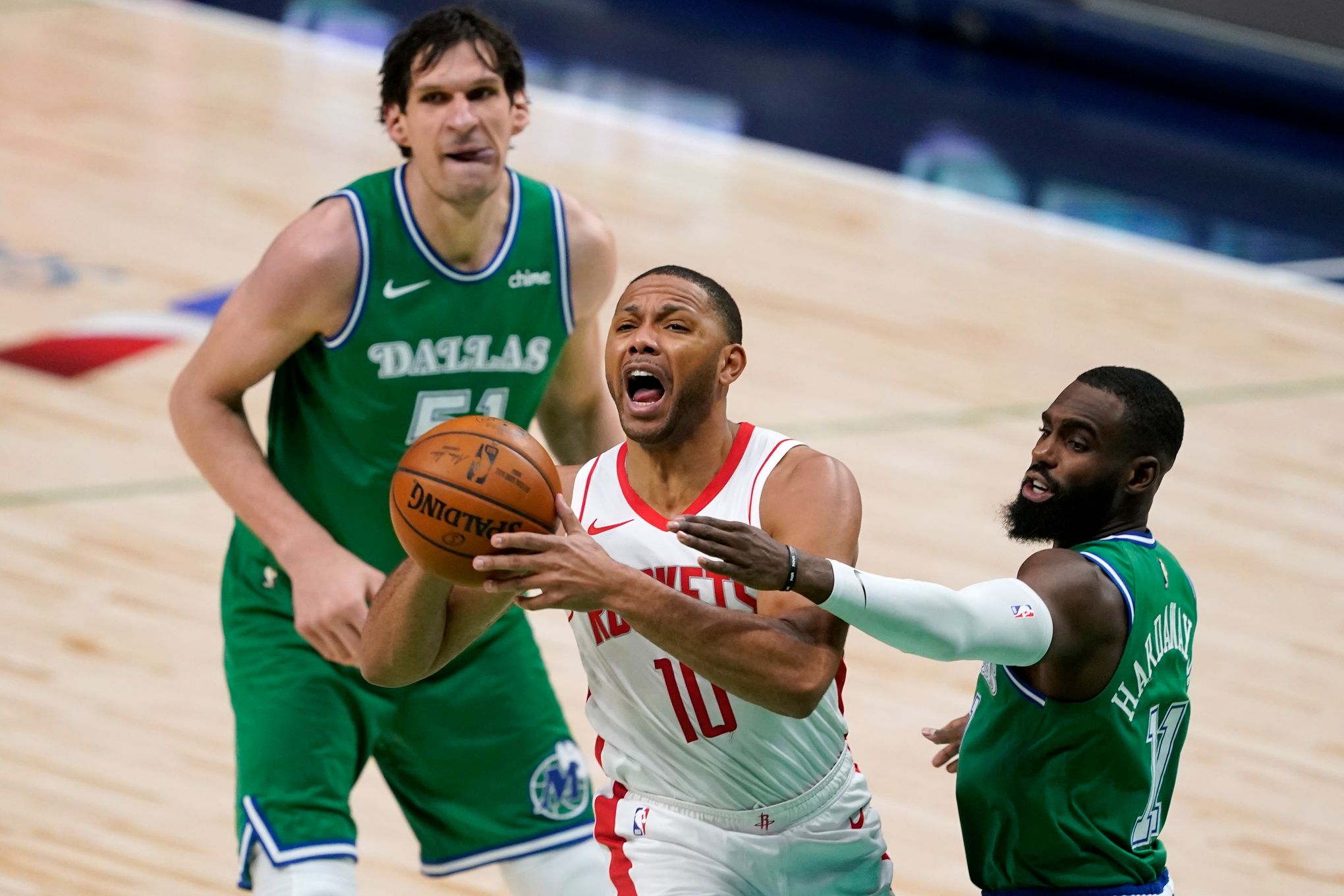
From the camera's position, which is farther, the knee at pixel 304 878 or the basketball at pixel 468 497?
the knee at pixel 304 878

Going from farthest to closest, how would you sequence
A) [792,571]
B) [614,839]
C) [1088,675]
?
[614,839] < [1088,675] < [792,571]

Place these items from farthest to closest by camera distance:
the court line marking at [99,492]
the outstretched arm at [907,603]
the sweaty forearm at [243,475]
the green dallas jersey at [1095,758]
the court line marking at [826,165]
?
1. the court line marking at [826,165]
2. the court line marking at [99,492]
3. the sweaty forearm at [243,475]
4. the green dallas jersey at [1095,758]
5. the outstretched arm at [907,603]

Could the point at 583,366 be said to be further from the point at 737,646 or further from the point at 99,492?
the point at 99,492

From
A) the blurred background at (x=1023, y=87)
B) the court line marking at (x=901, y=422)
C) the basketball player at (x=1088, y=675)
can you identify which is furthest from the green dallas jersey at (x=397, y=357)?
the blurred background at (x=1023, y=87)

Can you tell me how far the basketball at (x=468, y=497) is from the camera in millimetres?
3027

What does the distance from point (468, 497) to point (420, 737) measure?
1260 millimetres

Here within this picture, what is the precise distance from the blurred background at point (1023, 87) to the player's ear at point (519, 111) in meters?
7.80

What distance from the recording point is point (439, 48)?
161 inches

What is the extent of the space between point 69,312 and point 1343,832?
19.2 ft

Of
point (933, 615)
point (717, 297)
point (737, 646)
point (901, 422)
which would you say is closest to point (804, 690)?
point (737, 646)

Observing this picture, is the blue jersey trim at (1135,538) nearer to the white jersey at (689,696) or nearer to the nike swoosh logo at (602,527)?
the white jersey at (689,696)

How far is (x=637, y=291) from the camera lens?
3.26 meters

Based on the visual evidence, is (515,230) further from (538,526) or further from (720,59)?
(720,59)

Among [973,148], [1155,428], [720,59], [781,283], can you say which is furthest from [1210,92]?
[1155,428]
